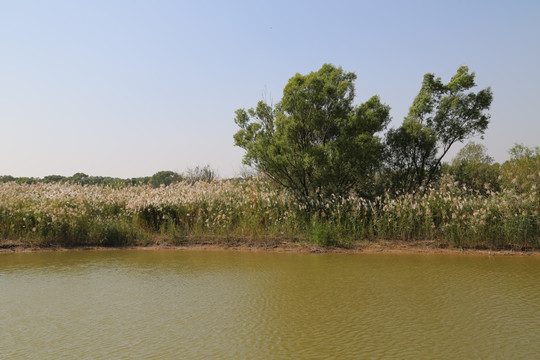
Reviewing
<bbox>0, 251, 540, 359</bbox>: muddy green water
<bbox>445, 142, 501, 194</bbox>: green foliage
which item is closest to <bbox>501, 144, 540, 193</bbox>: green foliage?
<bbox>445, 142, 501, 194</bbox>: green foliage

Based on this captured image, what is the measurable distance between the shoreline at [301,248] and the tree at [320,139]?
201cm

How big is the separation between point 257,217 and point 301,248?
2.00 metres

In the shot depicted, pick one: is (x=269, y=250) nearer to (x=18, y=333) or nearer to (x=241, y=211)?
(x=241, y=211)

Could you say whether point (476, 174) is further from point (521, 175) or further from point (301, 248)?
point (301, 248)

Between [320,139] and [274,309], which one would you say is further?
[320,139]

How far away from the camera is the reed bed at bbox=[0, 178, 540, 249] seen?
10.5 meters

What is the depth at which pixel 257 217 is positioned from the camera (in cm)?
1230

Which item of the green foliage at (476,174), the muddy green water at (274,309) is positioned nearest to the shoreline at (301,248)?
the muddy green water at (274,309)

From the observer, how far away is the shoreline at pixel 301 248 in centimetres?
→ 1021

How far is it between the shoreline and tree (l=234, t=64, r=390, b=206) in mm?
2005

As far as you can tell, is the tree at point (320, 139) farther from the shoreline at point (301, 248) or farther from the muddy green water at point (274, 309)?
the muddy green water at point (274, 309)

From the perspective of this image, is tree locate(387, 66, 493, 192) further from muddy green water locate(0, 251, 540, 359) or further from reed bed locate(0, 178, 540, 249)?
muddy green water locate(0, 251, 540, 359)

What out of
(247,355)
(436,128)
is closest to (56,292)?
(247,355)

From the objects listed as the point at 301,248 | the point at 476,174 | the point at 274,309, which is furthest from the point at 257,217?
the point at 476,174
